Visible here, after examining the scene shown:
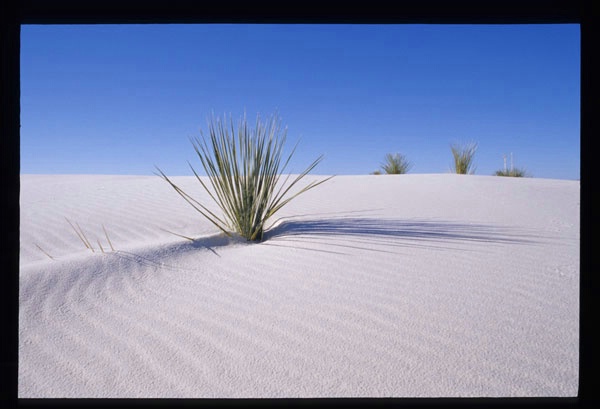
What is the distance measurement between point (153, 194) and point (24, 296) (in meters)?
3.26

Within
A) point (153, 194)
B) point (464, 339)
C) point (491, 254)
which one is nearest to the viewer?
point (464, 339)

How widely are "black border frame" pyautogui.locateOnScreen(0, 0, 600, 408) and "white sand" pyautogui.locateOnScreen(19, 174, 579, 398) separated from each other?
0.19 m

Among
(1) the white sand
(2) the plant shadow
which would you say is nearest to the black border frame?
(1) the white sand

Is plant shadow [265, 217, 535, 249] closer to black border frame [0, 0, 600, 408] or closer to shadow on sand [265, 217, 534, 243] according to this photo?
shadow on sand [265, 217, 534, 243]

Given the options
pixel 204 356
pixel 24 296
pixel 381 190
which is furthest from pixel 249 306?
pixel 381 190

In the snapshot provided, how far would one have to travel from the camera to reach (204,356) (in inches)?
42.3

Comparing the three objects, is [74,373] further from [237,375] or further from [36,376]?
[237,375]

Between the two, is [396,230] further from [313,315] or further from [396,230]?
[313,315]

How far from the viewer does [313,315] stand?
129 centimetres

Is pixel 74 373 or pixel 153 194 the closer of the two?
pixel 74 373

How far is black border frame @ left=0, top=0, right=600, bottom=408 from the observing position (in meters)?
0.73
